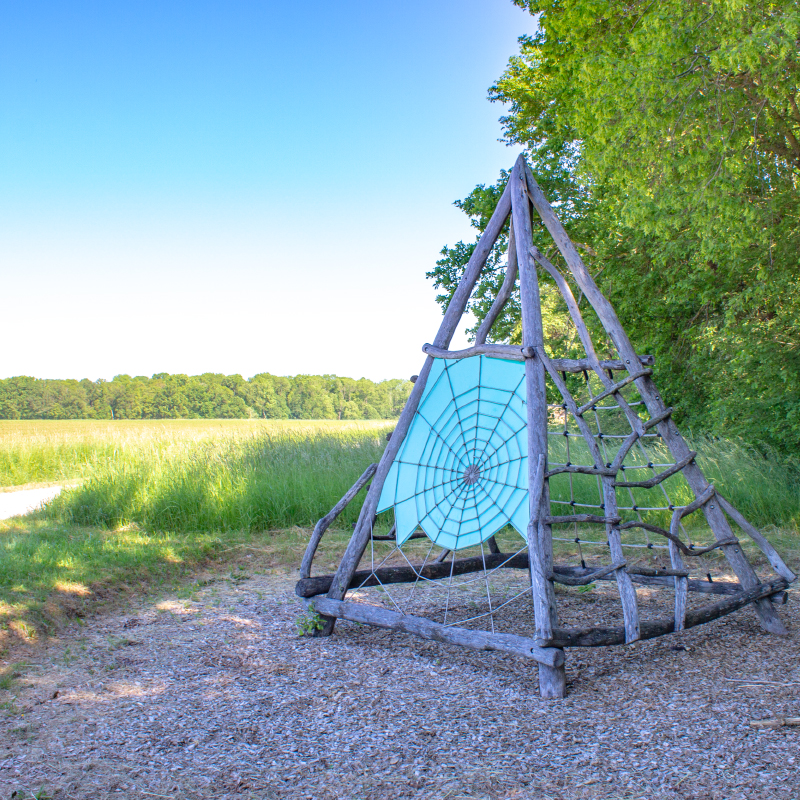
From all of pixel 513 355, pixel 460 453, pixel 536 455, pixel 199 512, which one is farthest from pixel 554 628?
pixel 199 512

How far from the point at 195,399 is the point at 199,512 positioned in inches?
1569

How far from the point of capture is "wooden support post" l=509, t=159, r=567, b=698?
126 inches

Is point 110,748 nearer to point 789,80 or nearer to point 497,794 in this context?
point 497,794

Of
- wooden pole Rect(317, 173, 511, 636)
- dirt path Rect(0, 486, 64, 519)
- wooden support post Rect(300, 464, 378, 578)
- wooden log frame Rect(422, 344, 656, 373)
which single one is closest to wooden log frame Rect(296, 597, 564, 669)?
wooden pole Rect(317, 173, 511, 636)

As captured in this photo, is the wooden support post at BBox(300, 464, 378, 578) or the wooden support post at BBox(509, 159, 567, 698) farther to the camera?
the wooden support post at BBox(300, 464, 378, 578)

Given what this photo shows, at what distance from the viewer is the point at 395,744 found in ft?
9.12

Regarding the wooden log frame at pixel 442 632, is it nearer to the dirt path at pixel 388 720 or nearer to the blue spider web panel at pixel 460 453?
the dirt path at pixel 388 720

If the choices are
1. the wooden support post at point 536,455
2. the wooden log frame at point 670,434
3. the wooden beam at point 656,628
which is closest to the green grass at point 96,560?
the wooden support post at point 536,455

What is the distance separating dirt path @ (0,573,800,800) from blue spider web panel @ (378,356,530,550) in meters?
0.81

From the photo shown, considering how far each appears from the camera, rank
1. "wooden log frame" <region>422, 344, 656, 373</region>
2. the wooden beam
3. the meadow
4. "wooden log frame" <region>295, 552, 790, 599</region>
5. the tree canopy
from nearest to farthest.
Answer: the wooden beam, "wooden log frame" <region>422, 344, 656, 373</region>, "wooden log frame" <region>295, 552, 790, 599</region>, the meadow, the tree canopy

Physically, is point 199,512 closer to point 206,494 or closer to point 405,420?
point 206,494

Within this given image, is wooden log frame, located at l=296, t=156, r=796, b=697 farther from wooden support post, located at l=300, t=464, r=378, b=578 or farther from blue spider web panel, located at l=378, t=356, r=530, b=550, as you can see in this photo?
blue spider web panel, located at l=378, t=356, r=530, b=550

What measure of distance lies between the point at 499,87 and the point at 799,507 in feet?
34.6

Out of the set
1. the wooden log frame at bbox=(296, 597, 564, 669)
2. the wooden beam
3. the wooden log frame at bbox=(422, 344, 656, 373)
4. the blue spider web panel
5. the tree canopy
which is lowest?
the wooden log frame at bbox=(296, 597, 564, 669)
